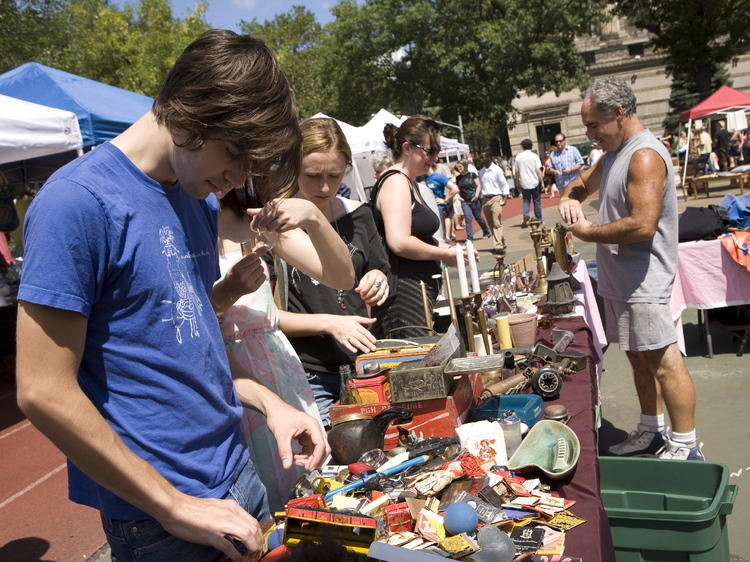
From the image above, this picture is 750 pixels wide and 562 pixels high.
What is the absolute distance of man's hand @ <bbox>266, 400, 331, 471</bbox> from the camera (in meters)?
1.45

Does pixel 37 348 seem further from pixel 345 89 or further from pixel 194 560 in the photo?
pixel 345 89

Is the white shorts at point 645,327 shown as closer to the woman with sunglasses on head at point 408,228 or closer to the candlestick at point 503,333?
the candlestick at point 503,333

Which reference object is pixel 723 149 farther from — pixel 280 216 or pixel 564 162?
pixel 280 216

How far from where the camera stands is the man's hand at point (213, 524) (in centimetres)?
110

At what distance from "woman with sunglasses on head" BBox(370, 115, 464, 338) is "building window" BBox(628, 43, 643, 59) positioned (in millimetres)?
40391

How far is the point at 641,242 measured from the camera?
3.40m

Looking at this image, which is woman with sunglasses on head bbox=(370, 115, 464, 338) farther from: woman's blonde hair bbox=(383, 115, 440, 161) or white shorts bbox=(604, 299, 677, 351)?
white shorts bbox=(604, 299, 677, 351)

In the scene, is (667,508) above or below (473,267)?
below

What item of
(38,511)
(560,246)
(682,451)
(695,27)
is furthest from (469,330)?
(695,27)

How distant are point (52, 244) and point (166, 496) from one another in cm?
44

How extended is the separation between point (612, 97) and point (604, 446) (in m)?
2.06

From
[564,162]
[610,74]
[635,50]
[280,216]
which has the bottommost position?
[280,216]

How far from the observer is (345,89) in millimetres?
34188

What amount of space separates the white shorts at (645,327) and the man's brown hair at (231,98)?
9.00 ft
